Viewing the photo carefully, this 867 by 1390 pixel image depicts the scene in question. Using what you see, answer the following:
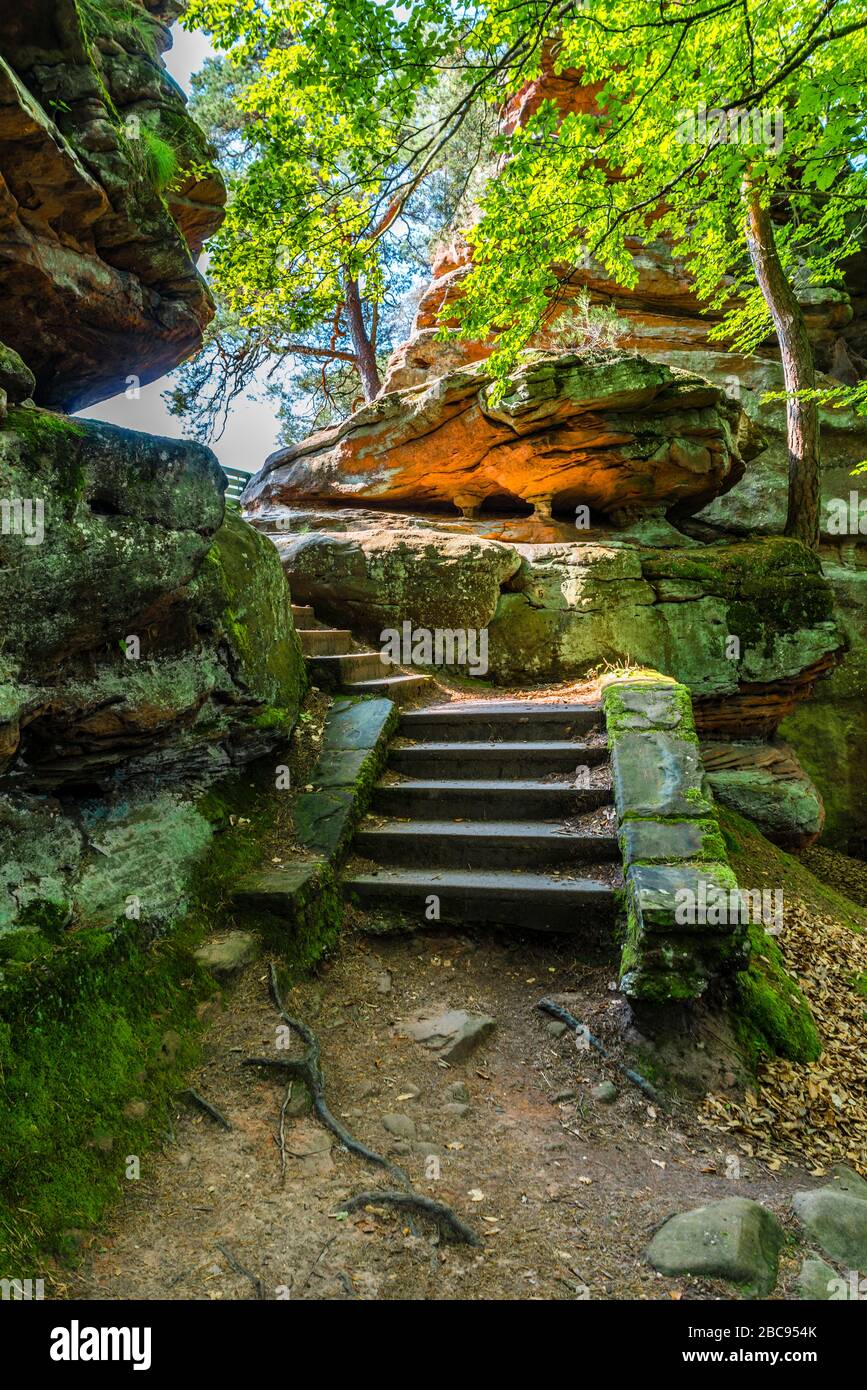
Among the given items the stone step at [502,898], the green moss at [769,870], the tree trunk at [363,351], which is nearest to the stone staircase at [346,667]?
the stone step at [502,898]

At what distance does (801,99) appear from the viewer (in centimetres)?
584

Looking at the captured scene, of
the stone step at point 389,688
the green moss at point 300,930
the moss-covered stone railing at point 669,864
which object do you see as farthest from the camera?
the stone step at point 389,688

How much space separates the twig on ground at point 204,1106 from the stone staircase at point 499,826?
1.63m

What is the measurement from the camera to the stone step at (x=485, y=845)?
459cm

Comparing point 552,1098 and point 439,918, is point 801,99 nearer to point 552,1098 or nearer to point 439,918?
point 439,918

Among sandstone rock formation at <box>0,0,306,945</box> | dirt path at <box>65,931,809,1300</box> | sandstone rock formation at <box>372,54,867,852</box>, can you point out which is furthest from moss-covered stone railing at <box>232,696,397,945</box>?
sandstone rock formation at <box>372,54,867,852</box>

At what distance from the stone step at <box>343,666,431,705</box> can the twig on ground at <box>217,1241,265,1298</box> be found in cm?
450

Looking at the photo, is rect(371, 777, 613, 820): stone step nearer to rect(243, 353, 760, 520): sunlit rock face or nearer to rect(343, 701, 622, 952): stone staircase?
rect(343, 701, 622, 952): stone staircase

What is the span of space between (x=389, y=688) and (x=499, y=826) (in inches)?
81.9

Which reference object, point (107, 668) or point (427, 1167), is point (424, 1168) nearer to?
point (427, 1167)

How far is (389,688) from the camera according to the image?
6.54 meters

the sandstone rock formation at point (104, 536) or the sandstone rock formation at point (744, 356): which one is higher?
the sandstone rock formation at point (744, 356)

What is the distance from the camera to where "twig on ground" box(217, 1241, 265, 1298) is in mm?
2303

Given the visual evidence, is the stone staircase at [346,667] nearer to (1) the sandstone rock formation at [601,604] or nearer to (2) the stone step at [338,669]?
(2) the stone step at [338,669]
